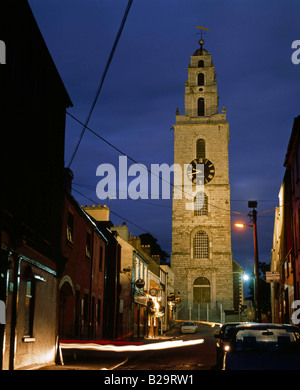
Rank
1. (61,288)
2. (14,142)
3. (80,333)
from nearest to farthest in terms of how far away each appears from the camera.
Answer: (14,142) < (61,288) < (80,333)

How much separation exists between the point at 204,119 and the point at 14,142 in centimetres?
A: 6399

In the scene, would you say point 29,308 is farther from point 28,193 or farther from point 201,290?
point 201,290

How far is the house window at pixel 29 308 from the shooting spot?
13.4m

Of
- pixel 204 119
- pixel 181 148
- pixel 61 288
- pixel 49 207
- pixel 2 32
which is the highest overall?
pixel 204 119

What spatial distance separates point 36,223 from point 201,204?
5822 cm

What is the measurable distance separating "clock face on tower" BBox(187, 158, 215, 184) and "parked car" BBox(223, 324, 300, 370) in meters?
61.8

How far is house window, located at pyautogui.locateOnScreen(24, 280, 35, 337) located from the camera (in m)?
13.4

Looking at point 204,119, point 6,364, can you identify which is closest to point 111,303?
point 6,364

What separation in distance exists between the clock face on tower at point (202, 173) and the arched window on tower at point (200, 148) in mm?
719

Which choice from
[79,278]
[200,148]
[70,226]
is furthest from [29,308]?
[200,148]

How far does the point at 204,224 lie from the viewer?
2776 inches

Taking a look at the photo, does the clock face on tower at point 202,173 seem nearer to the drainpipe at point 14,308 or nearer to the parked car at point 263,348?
the drainpipe at point 14,308

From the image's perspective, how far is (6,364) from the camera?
457 inches
